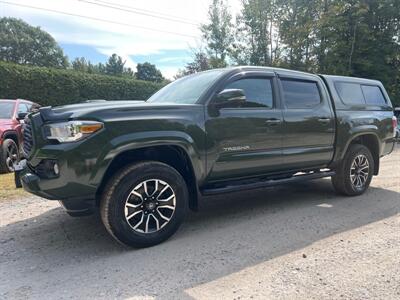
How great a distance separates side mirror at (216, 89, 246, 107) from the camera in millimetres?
3992

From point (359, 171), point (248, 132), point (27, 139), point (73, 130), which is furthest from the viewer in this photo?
point (359, 171)

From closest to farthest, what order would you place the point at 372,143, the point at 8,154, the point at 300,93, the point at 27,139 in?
the point at 27,139, the point at 300,93, the point at 372,143, the point at 8,154

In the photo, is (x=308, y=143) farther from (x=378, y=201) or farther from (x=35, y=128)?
(x=35, y=128)

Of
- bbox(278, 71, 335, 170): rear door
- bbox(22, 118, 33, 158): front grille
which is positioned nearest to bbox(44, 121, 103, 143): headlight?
bbox(22, 118, 33, 158): front grille

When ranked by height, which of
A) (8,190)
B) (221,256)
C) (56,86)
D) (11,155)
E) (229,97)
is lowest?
(221,256)

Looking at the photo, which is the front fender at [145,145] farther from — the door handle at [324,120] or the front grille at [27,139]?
the door handle at [324,120]

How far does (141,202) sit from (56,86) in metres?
13.8

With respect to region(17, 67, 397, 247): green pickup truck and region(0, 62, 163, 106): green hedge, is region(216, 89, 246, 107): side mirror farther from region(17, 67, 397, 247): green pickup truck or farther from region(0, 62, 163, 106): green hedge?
region(0, 62, 163, 106): green hedge

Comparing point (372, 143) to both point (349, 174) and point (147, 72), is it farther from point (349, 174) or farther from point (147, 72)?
point (147, 72)

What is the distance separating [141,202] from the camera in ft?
11.7

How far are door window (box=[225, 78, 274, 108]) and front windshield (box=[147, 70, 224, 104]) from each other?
0.98 ft

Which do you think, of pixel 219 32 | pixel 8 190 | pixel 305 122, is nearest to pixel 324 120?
pixel 305 122

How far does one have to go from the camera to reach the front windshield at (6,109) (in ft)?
26.1

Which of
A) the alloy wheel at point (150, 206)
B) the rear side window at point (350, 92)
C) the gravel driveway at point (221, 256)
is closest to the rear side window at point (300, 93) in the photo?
the rear side window at point (350, 92)
